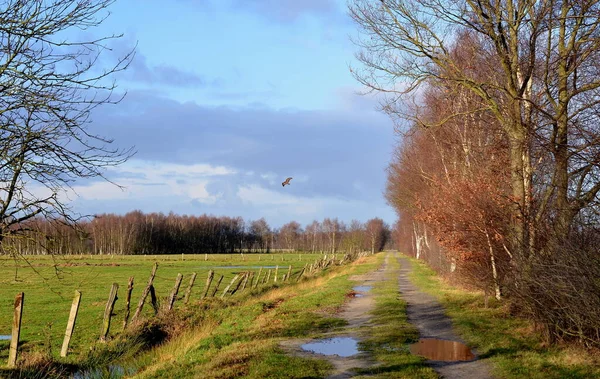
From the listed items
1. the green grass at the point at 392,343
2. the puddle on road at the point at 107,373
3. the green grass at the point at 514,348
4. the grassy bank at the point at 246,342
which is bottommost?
the puddle on road at the point at 107,373

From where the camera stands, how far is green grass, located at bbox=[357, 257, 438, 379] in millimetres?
9883

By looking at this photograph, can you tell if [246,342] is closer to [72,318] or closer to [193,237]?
[72,318]

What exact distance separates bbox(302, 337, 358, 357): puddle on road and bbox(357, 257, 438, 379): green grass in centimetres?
29

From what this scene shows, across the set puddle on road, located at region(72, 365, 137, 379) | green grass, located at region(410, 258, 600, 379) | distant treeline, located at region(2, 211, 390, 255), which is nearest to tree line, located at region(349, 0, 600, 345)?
green grass, located at region(410, 258, 600, 379)

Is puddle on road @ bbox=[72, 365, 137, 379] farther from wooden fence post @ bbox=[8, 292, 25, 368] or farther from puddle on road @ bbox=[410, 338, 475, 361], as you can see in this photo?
puddle on road @ bbox=[410, 338, 475, 361]

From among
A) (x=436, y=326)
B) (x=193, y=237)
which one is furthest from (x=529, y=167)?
(x=193, y=237)

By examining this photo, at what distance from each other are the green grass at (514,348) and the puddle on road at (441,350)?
0.31 metres

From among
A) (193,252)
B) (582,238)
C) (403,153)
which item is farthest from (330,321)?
(193,252)

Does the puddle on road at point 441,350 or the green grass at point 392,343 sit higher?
the green grass at point 392,343

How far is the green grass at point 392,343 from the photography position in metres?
9.88

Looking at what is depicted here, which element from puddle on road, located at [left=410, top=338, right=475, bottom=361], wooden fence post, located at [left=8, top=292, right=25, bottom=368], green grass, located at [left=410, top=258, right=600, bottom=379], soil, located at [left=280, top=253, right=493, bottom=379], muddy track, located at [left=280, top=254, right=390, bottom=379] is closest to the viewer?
green grass, located at [left=410, top=258, right=600, bottom=379]

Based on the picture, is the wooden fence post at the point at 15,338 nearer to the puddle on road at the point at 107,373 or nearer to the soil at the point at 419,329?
the puddle on road at the point at 107,373

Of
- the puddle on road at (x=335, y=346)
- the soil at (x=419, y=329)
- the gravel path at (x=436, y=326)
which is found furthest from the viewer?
the puddle on road at (x=335, y=346)

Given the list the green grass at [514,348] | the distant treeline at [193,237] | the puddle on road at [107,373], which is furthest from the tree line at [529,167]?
the distant treeline at [193,237]
